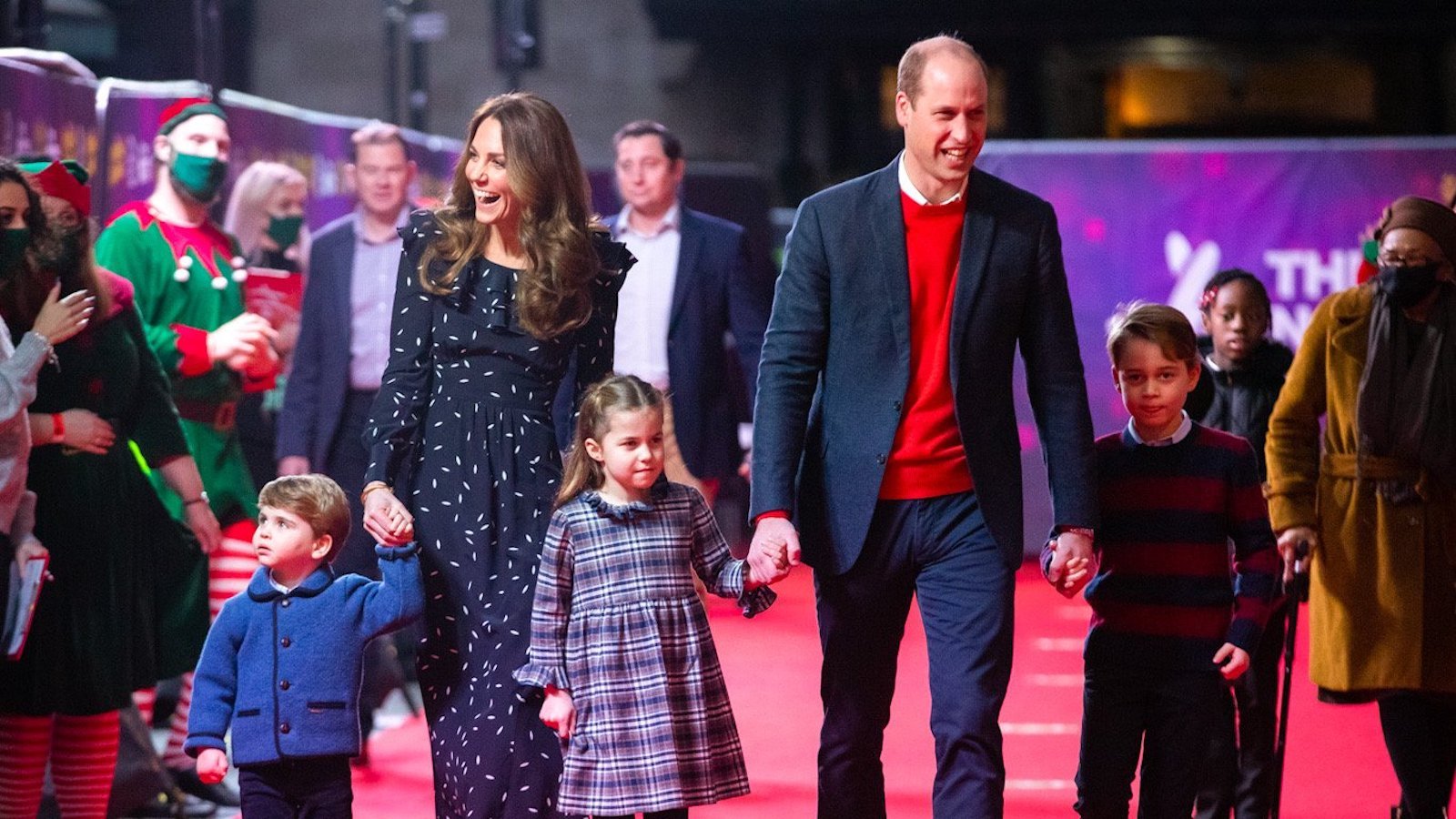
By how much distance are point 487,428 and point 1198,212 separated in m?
7.15

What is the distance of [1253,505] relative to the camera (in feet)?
12.7

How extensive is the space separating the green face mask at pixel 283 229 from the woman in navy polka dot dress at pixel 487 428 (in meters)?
2.68

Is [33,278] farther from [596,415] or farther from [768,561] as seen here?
[768,561]

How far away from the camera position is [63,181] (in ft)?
13.5

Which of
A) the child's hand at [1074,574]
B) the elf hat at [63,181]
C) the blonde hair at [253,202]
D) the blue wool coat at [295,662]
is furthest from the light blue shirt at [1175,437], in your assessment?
the blonde hair at [253,202]

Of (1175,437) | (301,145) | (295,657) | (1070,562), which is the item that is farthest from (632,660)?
(301,145)

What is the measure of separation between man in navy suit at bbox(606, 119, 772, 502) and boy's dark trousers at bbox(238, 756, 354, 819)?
247 cm

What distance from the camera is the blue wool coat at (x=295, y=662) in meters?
3.51

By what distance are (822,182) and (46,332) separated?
485 inches

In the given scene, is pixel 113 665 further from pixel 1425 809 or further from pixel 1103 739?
pixel 1425 809

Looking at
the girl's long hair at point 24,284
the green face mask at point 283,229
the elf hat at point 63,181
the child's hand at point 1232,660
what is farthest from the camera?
the green face mask at point 283,229

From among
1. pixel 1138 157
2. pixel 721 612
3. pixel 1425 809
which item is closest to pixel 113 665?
pixel 1425 809

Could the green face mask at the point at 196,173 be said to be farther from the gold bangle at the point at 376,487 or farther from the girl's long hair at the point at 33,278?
the gold bangle at the point at 376,487

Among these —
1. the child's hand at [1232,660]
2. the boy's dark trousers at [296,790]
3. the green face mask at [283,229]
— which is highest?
the green face mask at [283,229]
